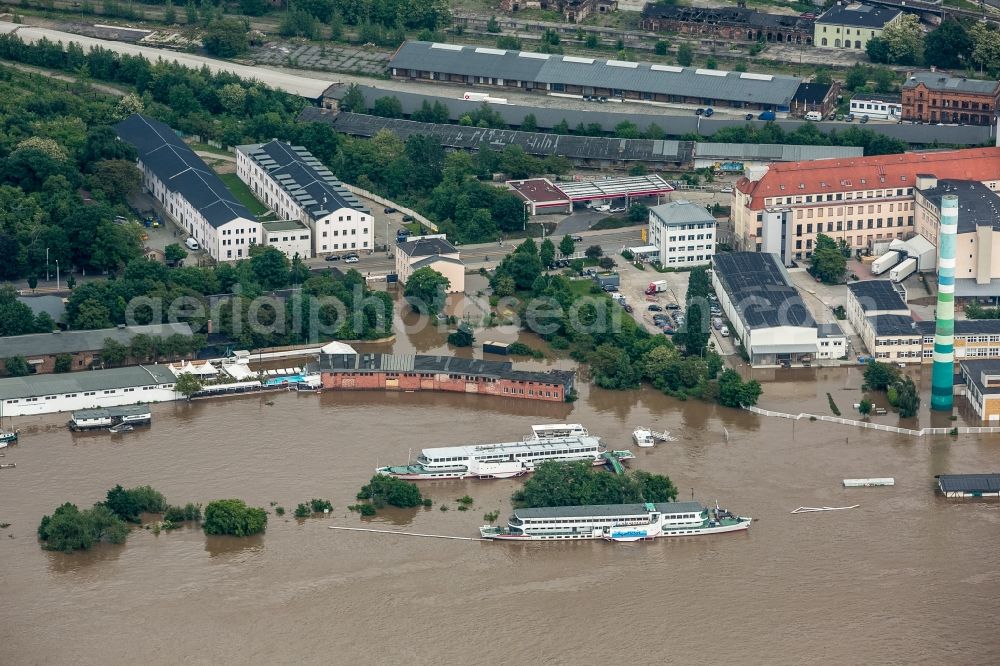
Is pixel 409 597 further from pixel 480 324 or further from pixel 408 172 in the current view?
pixel 408 172

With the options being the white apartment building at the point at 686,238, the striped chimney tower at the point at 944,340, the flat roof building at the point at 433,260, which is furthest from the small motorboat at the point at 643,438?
the white apartment building at the point at 686,238

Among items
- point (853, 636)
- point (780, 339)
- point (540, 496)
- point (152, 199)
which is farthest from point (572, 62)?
point (853, 636)

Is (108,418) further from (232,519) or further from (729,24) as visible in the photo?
(729,24)

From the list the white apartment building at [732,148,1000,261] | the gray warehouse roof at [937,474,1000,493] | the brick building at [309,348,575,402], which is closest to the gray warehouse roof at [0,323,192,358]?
the brick building at [309,348,575,402]

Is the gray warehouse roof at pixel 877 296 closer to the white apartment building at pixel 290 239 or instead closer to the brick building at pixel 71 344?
the white apartment building at pixel 290 239

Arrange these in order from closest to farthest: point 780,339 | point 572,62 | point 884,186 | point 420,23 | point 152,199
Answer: point 780,339 → point 884,186 → point 152,199 → point 572,62 → point 420,23

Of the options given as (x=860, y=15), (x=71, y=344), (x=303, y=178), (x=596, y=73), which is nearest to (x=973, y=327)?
(x=303, y=178)
